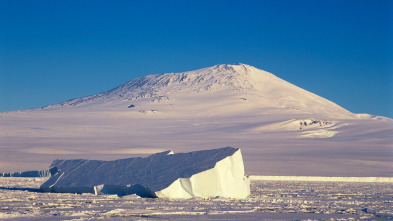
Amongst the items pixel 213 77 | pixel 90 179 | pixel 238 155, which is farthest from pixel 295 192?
pixel 213 77

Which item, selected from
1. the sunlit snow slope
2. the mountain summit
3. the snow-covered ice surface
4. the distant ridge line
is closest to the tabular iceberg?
the snow-covered ice surface

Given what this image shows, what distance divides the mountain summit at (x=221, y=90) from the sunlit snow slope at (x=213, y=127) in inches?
8.0

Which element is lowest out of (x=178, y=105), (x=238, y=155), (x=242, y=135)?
(x=238, y=155)

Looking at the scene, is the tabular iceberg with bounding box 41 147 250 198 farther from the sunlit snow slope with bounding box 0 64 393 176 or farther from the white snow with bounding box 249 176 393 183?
the sunlit snow slope with bounding box 0 64 393 176

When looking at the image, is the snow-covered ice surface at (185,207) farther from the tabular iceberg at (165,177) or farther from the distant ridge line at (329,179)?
the distant ridge line at (329,179)

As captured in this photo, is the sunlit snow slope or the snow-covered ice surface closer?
the snow-covered ice surface

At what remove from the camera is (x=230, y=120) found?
100125 millimetres

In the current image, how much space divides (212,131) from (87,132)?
16.5m

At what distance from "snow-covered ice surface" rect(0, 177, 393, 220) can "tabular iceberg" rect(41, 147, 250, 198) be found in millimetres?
419

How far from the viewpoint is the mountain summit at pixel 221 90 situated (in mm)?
117688

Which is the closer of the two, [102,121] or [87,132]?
[87,132]

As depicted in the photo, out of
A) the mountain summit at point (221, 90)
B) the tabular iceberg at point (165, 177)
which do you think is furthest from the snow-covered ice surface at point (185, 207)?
the mountain summit at point (221, 90)

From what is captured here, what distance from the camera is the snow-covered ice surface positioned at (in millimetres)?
16438

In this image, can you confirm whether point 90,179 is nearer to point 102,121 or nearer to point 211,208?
point 211,208
